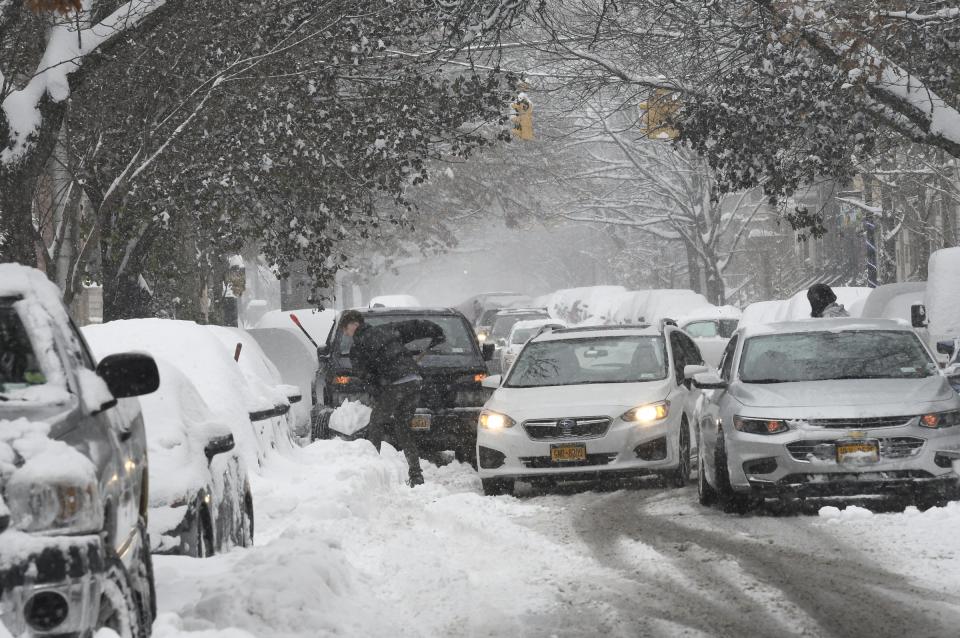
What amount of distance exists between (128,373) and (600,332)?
10.6 meters

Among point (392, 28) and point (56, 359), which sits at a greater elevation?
point (392, 28)

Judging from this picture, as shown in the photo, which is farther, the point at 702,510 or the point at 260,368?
the point at 260,368

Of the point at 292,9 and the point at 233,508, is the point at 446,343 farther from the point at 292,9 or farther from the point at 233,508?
the point at 233,508

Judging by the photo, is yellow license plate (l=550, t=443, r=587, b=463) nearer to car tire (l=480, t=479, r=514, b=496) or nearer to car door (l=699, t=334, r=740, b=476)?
car tire (l=480, t=479, r=514, b=496)

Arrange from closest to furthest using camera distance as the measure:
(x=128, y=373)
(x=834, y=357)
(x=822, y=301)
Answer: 1. (x=128, y=373)
2. (x=834, y=357)
3. (x=822, y=301)

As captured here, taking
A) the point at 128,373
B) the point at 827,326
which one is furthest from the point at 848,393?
the point at 128,373

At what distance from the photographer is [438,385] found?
16156 millimetres

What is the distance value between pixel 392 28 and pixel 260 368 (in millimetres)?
4805

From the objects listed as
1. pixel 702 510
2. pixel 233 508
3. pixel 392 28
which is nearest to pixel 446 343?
pixel 392 28

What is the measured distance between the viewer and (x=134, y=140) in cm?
1681

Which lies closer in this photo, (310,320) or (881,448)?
(881,448)

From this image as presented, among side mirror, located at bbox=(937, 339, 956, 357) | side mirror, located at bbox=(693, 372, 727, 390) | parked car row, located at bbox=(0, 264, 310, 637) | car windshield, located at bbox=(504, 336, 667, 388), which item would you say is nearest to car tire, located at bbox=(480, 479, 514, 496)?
car windshield, located at bbox=(504, 336, 667, 388)

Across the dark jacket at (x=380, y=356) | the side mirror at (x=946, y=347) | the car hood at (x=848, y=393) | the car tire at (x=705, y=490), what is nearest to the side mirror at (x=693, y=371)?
the car hood at (x=848, y=393)

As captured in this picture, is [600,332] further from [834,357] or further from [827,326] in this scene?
[834,357]
